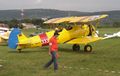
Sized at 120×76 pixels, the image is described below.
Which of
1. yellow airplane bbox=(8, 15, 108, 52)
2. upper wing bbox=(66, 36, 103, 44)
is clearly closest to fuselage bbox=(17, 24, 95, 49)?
yellow airplane bbox=(8, 15, 108, 52)

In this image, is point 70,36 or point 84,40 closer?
point 84,40

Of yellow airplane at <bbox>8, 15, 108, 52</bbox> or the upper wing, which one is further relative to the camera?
the upper wing

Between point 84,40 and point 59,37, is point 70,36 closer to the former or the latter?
point 59,37

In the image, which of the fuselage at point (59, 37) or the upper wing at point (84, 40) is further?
the upper wing at point (84, 40)

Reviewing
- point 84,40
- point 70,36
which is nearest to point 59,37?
point 70,36

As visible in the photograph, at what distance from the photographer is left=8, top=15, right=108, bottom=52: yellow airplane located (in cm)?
2221

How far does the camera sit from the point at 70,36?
23.3 metres

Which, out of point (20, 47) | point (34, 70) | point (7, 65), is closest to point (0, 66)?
point (7, 65)

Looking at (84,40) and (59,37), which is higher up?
(59,37)

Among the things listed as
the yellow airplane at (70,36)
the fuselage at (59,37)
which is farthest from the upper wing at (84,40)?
the fuselage at (59,37)

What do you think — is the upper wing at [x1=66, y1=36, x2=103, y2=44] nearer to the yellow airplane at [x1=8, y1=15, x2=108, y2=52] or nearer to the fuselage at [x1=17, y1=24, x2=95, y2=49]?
the yellow airplane at [x1=8, y1=15, x2=108, y2=52]

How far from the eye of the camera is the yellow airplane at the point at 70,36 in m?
22.2

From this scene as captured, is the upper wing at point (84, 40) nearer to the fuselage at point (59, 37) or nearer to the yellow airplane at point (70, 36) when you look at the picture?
the yellow airplane at point (70, 36)

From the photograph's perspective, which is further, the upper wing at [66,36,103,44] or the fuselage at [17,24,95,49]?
the upper wing at [66,36,103,44]
